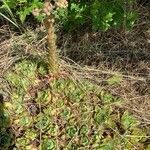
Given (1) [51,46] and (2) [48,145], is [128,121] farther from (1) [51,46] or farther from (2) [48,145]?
(1) [51,46]

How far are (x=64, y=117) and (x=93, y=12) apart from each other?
700mm

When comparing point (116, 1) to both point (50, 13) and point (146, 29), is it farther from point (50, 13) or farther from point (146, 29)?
point (50, 13)

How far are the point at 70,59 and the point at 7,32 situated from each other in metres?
0.59

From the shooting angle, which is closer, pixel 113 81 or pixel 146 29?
pixel 113 81

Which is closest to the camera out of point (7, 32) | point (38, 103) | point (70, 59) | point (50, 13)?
point (50, 13)

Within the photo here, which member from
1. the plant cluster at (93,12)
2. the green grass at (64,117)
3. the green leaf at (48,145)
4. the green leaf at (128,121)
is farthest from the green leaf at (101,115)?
the plant cluster at (93,12)

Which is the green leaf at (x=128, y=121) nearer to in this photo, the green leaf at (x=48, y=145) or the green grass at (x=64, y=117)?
the green grass at (x=64, y=117)

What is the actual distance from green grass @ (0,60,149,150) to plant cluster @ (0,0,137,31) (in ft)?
1.26

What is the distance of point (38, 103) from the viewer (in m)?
2.55

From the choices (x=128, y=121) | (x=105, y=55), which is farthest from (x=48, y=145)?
(x=105, y=55)

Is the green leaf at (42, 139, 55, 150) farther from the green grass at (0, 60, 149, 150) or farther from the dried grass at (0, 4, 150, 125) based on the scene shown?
the dried grass at (0, 4, 150, 125)

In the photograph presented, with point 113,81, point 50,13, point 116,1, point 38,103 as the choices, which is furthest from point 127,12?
point 38,103

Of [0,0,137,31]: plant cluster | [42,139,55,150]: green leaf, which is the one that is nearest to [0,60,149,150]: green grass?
[42,139,55,150]: green leaf

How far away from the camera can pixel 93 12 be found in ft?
8.32
